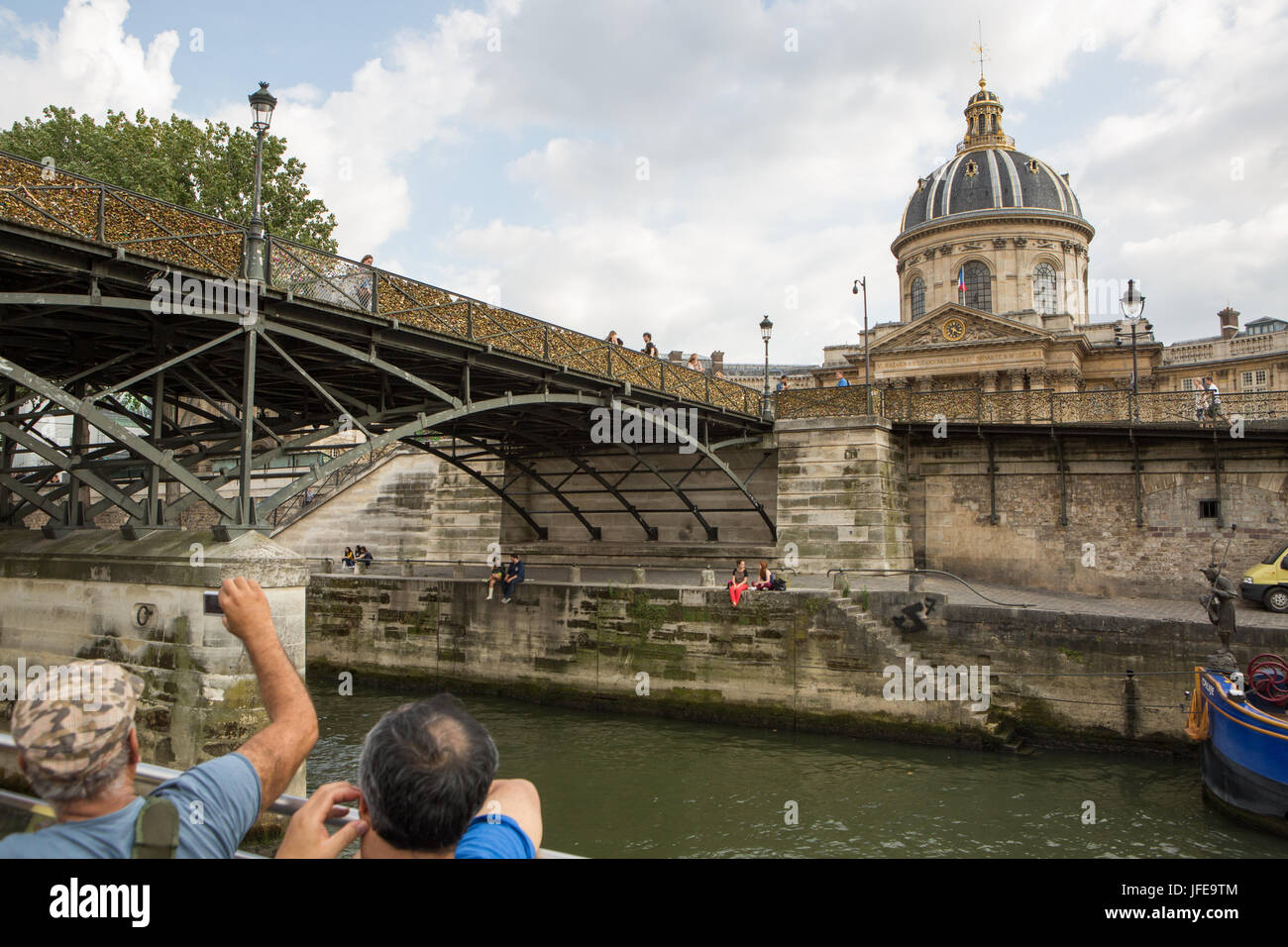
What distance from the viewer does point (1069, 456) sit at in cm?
2255

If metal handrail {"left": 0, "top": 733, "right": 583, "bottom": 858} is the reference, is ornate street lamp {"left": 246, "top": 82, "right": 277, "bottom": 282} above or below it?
above

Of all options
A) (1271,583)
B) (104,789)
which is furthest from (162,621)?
(1271,583)

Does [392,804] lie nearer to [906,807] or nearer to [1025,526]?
[906,807]

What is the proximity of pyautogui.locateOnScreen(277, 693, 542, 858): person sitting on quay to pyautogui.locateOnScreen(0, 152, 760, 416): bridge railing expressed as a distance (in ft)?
32.7

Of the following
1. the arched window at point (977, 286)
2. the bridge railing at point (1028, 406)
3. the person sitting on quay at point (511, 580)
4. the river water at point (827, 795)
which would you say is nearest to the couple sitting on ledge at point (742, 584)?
the river water at point (827, 795)

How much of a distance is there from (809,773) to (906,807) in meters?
1.91

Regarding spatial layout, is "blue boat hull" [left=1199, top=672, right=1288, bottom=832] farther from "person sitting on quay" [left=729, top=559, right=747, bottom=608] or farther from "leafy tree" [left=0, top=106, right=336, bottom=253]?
"leafy tree" [left=0, top=106, right=336, bottom=253]

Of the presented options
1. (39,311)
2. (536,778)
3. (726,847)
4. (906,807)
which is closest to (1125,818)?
(906,807)

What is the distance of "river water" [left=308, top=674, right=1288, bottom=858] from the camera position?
Answer: 10984 millimetres

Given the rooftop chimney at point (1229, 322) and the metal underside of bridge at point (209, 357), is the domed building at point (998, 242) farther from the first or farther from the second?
the metal underside of bridge at point (209, 357)

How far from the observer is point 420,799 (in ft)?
6.57

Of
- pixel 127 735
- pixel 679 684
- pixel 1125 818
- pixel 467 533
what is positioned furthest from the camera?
pixel 467 533

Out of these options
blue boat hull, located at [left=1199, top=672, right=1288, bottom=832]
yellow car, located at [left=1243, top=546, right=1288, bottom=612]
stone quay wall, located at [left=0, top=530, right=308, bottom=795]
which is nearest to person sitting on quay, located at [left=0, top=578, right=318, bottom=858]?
stone quay wall, located at [left=0, top=530, right=308, bottom=795]

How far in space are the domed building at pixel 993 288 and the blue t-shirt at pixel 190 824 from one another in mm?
43872
